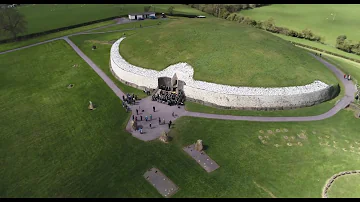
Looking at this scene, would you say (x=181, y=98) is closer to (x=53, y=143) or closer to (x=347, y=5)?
(x=53, y=143)

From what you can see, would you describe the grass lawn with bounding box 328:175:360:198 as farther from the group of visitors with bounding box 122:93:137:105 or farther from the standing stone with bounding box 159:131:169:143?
the group of visitors with bounding box 122:93:137:105

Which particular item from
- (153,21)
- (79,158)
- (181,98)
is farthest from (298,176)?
(153,21)

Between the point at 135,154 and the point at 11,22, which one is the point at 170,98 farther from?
the point at 11,22

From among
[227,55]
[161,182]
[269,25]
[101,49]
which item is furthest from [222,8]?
[161,182]

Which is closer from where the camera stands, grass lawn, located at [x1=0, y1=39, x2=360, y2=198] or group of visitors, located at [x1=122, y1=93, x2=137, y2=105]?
grass lawn, located at [x1=0, y1=39, x2=360, y2=198]

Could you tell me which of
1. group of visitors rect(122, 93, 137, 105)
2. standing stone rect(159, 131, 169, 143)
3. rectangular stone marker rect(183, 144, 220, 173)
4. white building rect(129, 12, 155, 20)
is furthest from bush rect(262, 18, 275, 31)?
standing stone rect(159, 131, 169, 143)

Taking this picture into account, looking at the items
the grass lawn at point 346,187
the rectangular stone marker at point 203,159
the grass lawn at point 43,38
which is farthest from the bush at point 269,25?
the rectangular stone marker at point 203,159

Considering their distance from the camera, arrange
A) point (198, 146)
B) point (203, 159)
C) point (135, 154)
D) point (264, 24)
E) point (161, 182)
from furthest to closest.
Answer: point (264, 24) < point (198, 146) < point (135, 154) < point (203, 159) < point (161, 182)
